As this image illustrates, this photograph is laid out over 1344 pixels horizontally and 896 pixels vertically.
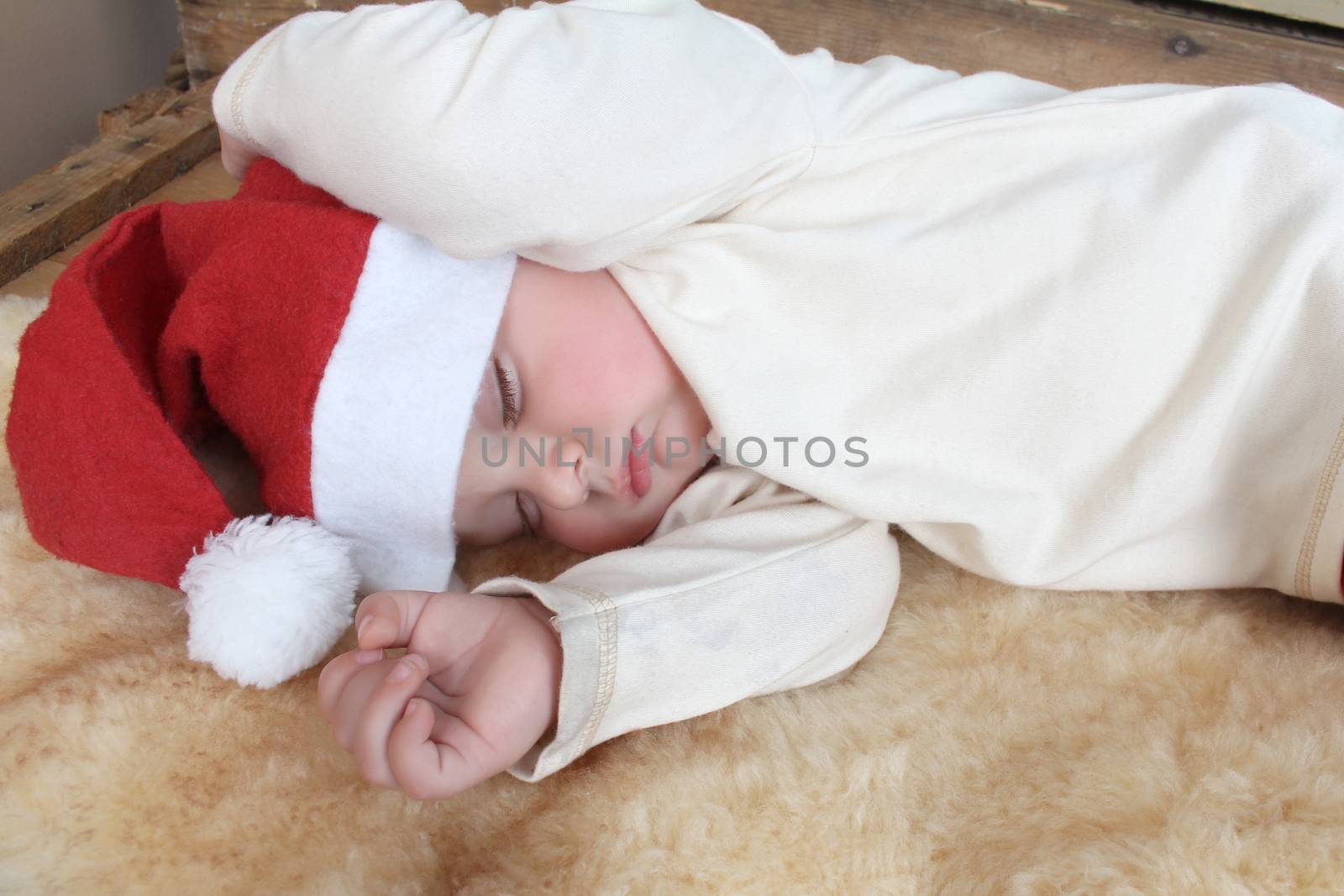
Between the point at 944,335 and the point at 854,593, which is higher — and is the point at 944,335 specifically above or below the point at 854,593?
above

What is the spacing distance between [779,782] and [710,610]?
0.49ft

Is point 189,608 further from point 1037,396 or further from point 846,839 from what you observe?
point 1037,396

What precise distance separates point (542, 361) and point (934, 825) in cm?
49

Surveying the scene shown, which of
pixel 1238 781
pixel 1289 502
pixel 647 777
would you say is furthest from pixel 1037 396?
pixel 647 777

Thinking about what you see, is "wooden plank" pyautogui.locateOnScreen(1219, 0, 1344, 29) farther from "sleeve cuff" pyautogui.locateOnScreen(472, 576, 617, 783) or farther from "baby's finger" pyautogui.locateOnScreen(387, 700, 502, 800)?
"baby's finger" pyautogui.locateOnScreen(387, 700, 502, 800)

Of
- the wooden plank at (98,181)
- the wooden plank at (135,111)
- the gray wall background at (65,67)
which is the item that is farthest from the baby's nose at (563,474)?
the gray wall background at (65,67)

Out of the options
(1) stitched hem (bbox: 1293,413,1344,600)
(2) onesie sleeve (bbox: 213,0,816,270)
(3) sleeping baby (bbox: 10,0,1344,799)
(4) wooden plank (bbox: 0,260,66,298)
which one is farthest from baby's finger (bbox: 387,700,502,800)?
(4) wooden plank (bbox: 0,260,66,298)

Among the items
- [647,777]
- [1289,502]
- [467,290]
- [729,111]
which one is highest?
[729,111]

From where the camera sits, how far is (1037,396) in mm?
945

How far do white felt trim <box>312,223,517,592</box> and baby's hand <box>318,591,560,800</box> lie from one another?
14 centimetres

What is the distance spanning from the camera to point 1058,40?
145 centimetres

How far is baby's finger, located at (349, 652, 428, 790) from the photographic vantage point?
707 mm

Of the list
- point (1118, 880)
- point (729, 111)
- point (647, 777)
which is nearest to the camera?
point (1118, 880)

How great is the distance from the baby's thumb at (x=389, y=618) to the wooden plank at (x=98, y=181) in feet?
2.94
